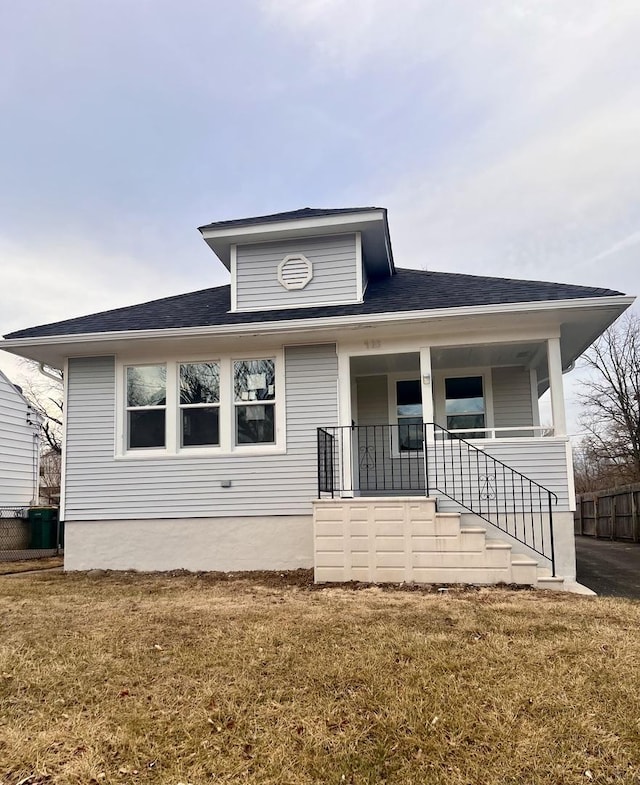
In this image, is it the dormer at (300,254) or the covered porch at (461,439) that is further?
the dormer at (300,254)

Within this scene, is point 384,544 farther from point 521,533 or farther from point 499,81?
point 499,81

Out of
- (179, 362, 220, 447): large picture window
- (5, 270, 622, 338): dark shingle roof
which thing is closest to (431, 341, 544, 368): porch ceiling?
(5, 270, 622, 338): dark shingle roof

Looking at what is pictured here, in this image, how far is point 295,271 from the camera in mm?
9477

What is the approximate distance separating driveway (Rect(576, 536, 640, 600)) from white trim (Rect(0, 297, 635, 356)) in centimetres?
345

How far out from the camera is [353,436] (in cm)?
947

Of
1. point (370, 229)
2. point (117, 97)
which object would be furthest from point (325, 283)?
point (117, 97)

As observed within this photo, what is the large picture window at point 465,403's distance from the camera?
9883 mm

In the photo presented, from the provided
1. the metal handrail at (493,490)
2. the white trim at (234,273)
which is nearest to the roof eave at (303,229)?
the white trim at (234,273)

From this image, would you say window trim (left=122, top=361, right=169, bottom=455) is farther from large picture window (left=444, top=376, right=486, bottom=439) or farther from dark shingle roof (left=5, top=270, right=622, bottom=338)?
large picture window (left=444, top=376, right=486, bottom=439)

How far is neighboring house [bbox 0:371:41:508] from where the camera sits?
15.6 meters

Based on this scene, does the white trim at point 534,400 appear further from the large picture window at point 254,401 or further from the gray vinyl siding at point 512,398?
the large picture window at point 254,401

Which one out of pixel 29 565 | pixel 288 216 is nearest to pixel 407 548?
pixel 288 216

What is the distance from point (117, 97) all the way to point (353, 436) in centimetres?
983

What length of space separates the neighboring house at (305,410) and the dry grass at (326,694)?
2.30m
